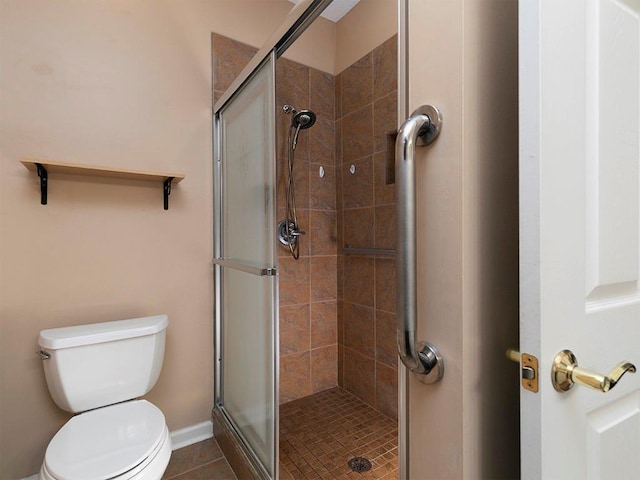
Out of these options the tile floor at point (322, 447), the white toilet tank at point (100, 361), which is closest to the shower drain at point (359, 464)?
the tile floor at point (322, 447)

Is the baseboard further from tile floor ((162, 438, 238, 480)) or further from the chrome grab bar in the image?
the chrome grab bar

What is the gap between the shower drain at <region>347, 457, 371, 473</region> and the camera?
5.14 ft

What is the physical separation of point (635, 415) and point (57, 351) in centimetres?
179

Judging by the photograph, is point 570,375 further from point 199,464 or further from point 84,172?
point 84,172

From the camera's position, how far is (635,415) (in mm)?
669

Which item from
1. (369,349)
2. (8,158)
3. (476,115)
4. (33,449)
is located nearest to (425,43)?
(476,115)

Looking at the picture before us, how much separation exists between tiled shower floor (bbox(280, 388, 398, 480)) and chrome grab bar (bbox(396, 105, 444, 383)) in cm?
128

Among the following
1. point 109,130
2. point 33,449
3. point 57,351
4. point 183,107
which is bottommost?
A: point 33,449

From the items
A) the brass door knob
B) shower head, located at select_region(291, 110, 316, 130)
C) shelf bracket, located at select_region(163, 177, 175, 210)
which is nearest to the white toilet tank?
shelf bracket, located at select_region(163, 177, 175, 210)

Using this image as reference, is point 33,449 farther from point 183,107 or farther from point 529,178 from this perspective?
point 529,178

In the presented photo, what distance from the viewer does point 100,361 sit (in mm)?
1365

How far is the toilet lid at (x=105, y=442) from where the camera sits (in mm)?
998

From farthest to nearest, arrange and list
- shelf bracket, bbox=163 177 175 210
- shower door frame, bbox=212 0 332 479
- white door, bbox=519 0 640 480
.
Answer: shelf bracket, bbox=163 177 175 210 < shower door frame, bbox=212 0 332 479 < white door, bbox=519 0 640 480

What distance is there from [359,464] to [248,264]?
1.12 m
